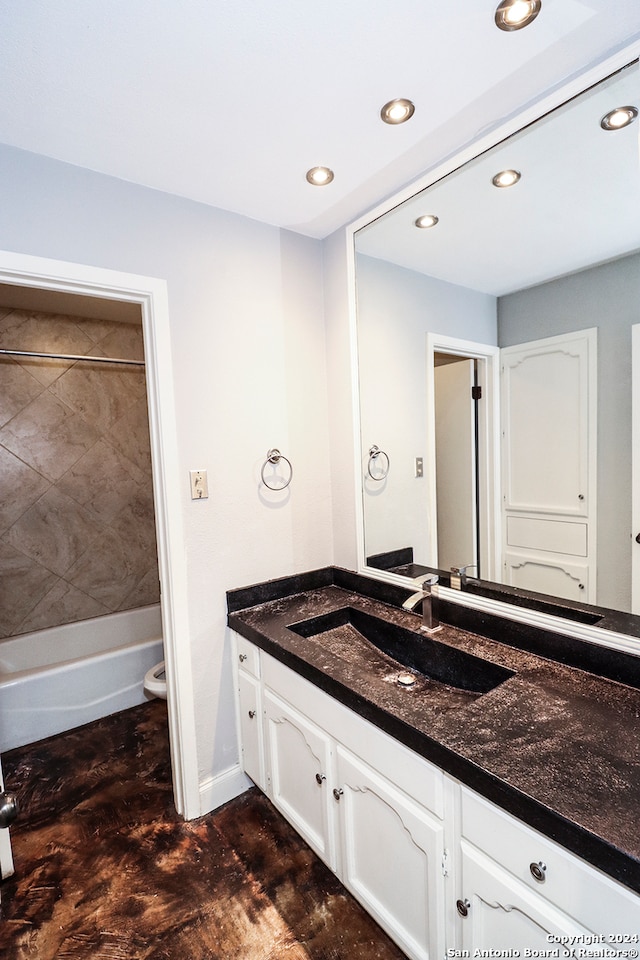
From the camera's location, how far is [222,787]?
6.11 ft

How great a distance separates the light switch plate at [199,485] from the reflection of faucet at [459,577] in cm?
100

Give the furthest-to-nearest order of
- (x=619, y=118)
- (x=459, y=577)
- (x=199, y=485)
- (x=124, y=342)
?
(x=124, y=342), (x=199, y=485), (x=459, y=577), (x=619, y=118)

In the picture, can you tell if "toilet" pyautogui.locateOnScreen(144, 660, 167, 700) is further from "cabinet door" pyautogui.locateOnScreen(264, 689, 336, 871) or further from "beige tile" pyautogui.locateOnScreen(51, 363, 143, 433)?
"beige tile" pyautogui.locateOnScreen(51, 363, 143, 433)

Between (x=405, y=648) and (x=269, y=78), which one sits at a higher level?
(x=269, y=78)

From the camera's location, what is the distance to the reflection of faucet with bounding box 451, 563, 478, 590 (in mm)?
1641

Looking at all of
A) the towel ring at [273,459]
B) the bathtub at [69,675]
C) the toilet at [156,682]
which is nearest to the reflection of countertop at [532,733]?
the towel ring at [273,459]

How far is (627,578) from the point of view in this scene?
125 centimetres

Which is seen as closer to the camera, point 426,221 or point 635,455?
point 635,455

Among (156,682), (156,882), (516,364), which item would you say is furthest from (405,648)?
(156,682)

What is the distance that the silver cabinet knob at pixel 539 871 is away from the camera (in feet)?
2.68

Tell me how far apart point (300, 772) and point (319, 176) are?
2.07m

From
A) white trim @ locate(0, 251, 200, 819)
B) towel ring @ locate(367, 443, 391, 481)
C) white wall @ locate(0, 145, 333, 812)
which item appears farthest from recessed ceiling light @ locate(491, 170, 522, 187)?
white trim @ locate(0, 251, 200, 819)

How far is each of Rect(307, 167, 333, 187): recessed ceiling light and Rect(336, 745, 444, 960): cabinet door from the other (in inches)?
73.8

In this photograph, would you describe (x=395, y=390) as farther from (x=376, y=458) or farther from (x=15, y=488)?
(x=15, y=488)
